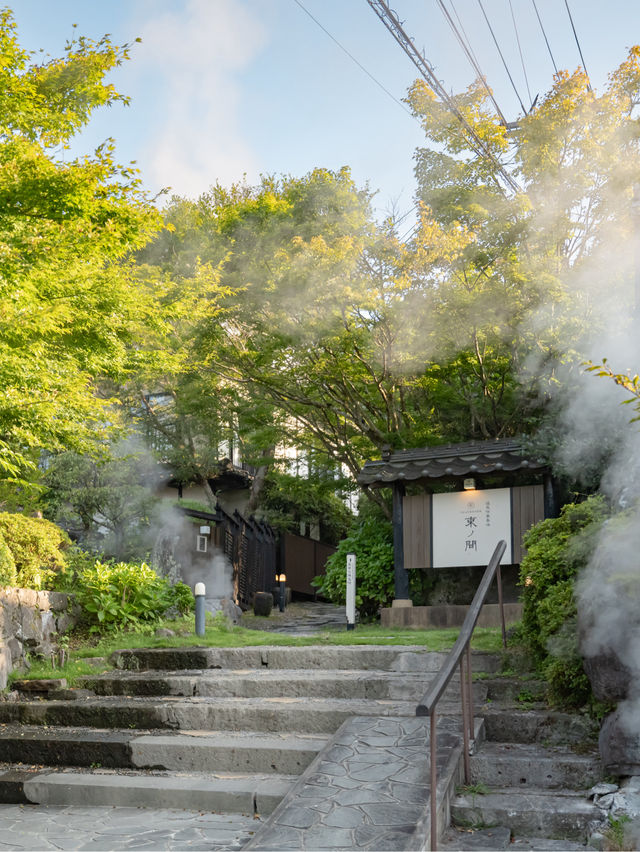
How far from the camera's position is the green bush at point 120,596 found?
10984mm

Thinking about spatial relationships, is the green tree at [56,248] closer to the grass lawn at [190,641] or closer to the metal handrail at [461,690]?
the grass lawn at [190,641]

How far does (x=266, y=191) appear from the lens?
18031mm

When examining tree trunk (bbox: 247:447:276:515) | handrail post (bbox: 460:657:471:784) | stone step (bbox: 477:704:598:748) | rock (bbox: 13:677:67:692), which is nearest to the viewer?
handrail post (bbox: 460:657:471:784)

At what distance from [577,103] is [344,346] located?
6.06 metres

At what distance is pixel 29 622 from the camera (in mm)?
9766

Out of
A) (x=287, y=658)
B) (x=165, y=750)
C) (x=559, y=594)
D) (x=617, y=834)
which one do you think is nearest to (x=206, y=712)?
(x=165, y=750)

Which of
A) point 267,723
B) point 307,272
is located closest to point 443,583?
point 307,272

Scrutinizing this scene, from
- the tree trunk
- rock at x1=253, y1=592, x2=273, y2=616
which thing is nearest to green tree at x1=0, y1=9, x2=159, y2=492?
rock at x1=253, y1=592, x2=273, y2=616

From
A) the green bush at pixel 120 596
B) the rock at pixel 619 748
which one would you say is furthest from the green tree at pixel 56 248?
the rock at pixel 619 748

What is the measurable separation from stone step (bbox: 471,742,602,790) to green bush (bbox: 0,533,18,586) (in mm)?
6548

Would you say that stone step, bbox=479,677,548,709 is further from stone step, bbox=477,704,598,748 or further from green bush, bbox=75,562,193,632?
green bush, bbox=75,562,193,632

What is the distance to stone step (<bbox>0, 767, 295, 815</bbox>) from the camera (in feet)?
18.7

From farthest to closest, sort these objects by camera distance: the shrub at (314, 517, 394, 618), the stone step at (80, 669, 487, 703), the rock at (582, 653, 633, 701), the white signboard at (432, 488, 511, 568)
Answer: the shrub at (314, 517, 394, 618) < the white signboard at (432, 488, 511, 568) < the stone step at (80, 669, 487, 703) < the rock at (582, 653, 633, 701)

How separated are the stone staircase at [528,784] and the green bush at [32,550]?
6603mm
